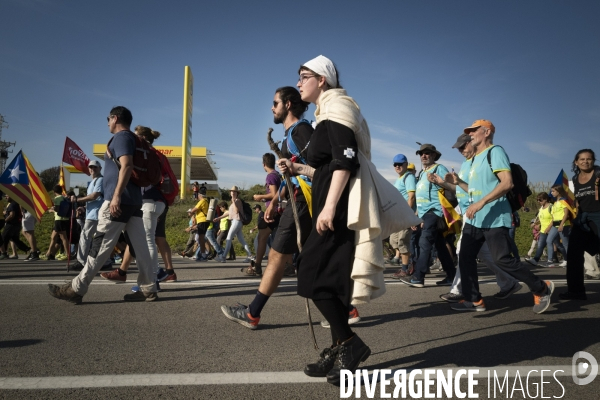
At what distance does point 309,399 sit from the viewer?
8.02 ft

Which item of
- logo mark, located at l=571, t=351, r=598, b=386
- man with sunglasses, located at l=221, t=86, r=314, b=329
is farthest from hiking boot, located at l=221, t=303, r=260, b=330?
logo mark, located at l=571, t=351, r=598, b=386

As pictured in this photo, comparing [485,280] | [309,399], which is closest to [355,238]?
[309,399]

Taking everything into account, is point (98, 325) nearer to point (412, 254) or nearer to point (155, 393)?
point (155, 393)

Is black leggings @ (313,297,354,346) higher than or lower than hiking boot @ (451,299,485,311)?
higher

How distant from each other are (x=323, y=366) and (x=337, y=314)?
0.36 metres

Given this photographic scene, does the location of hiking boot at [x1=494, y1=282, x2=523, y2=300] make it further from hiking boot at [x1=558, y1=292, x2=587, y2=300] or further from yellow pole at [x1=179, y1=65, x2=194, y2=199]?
yellow pole at [x1=179, y1=65, x2=194, y2=199]

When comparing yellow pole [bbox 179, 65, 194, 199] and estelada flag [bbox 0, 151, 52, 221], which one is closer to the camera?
estelada flag [bbox 0, 151, 52, 221]

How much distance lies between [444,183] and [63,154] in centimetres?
1062

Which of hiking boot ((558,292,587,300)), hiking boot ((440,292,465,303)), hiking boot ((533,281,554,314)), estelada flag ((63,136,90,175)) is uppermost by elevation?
estelada flag ((63,136,90,175))

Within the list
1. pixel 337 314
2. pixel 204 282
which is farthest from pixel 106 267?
pixel 337 314

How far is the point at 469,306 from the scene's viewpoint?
508 cm

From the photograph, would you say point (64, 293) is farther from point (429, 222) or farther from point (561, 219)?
point (561, 219)

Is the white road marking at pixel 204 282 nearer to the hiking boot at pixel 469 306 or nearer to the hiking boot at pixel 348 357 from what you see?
the hiking boot at pixel 469 306

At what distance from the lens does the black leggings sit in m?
2.67
